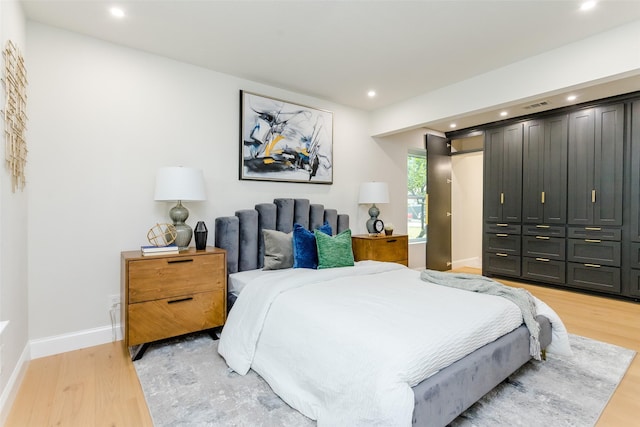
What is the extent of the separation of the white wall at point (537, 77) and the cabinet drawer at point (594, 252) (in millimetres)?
2245

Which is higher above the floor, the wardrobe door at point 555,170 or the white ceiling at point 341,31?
the white ceiling at point 341,31

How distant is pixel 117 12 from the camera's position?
7.55 ft

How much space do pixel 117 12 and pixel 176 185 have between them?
1295mm

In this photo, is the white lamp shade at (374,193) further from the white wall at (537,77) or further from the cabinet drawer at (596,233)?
the cabinet drawer at (596,233)

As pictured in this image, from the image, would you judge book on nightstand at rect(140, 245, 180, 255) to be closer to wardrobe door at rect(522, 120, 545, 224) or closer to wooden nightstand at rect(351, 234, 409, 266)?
wooden nightstand at rect(351, 234, 409, 266)

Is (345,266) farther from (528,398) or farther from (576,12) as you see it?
(576,12)

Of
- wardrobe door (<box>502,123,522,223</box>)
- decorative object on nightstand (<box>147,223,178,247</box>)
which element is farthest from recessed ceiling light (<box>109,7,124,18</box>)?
wardrobe door (<box>502,123,522,223</box>)

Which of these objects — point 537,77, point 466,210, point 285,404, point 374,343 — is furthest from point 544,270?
point 285,404

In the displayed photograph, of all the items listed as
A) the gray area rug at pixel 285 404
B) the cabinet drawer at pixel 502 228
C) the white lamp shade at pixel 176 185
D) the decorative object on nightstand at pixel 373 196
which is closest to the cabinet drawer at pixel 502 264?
the cabinet drawer at pixel 502 228

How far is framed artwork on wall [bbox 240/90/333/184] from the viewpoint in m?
3.41

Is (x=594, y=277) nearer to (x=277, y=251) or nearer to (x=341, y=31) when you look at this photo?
(x=277, y=251)

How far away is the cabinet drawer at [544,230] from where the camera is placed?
4.27 m

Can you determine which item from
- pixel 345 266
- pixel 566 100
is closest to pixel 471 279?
pixel 345 266

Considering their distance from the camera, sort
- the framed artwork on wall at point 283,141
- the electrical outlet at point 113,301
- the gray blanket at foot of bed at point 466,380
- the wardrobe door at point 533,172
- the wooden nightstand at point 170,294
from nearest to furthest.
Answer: the gray blanket at foot of bed at point 466,380
the wooden nightstand at point 170,294
the electrical outlet at point 113,301
the framed artwork on wall at point 283,141
the wardrobe door at point 533,172
